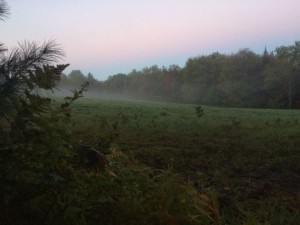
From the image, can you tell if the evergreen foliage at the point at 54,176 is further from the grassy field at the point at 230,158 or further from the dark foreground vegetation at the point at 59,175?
the grassy field at the point at 230,158

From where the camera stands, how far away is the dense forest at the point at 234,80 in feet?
268

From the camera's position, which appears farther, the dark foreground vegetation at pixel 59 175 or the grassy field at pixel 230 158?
the grassy field at pixel 230 158

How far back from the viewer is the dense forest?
268 feet

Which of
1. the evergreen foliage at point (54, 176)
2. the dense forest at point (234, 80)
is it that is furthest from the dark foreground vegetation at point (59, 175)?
the dense forest at point (234, 80)

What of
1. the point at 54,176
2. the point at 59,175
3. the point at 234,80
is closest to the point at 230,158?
the point at 59,175

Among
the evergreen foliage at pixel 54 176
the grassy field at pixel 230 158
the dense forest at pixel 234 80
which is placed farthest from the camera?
the dense forest at pixel 234 80

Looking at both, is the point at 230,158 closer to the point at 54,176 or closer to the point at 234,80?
the point at 54,176

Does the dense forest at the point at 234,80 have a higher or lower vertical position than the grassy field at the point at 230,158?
higher

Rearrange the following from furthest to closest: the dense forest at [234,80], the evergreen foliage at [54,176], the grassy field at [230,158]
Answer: the dense forest at [234,80] → the grassy field at [230,158] → the evergreen foliage at [54,176]

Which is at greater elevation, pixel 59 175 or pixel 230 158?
pixel 59 175

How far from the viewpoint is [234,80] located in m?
92.5

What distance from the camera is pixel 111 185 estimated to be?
3.05 m

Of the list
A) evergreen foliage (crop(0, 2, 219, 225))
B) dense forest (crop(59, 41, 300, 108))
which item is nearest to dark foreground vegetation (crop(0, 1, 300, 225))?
evergreen foliage (crop(0, 2, 219, 225))

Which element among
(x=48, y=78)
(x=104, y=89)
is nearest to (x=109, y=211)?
(x=48, y=78)
